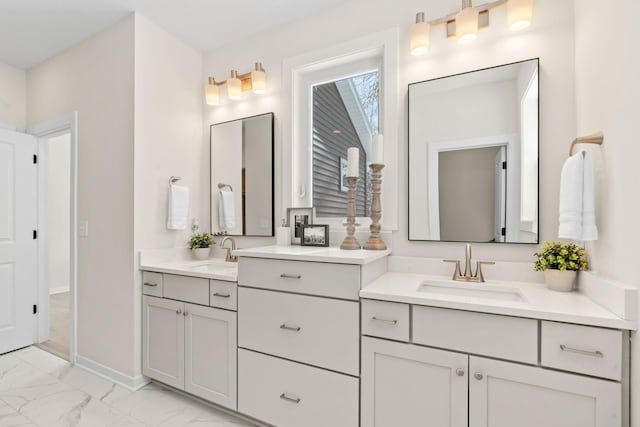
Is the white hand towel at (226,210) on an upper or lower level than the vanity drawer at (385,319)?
upper

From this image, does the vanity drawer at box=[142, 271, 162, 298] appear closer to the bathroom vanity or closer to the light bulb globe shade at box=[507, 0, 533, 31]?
the bathroom vanity

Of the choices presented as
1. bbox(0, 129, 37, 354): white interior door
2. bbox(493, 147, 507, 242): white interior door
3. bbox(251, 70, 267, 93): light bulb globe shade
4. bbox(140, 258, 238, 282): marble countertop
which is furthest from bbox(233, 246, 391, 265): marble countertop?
bbox(0, 129, 37, 354): white interior door

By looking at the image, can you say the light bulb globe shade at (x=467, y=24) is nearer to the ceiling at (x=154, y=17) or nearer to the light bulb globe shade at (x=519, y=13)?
the light bulb globe shade at (x=519, y=13)

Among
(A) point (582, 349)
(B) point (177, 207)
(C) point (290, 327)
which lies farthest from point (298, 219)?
(A) point (582, 349)

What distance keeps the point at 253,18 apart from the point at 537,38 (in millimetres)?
1822

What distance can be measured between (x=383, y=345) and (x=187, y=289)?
131 cm

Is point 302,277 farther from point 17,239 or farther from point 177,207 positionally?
point 17,239

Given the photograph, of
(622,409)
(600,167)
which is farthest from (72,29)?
(622,409)

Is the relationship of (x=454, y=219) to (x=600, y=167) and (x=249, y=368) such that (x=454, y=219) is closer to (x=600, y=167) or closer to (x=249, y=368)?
(x=600, y=167)

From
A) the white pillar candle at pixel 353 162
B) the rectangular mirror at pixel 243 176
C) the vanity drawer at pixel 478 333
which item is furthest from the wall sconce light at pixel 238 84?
the vanity drawer at pixel 478 333

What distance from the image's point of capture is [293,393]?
1.63m

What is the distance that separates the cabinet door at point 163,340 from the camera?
6.79 feet

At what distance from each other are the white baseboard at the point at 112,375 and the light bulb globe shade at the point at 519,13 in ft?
10.4

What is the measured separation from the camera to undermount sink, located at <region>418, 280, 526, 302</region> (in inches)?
61.3
